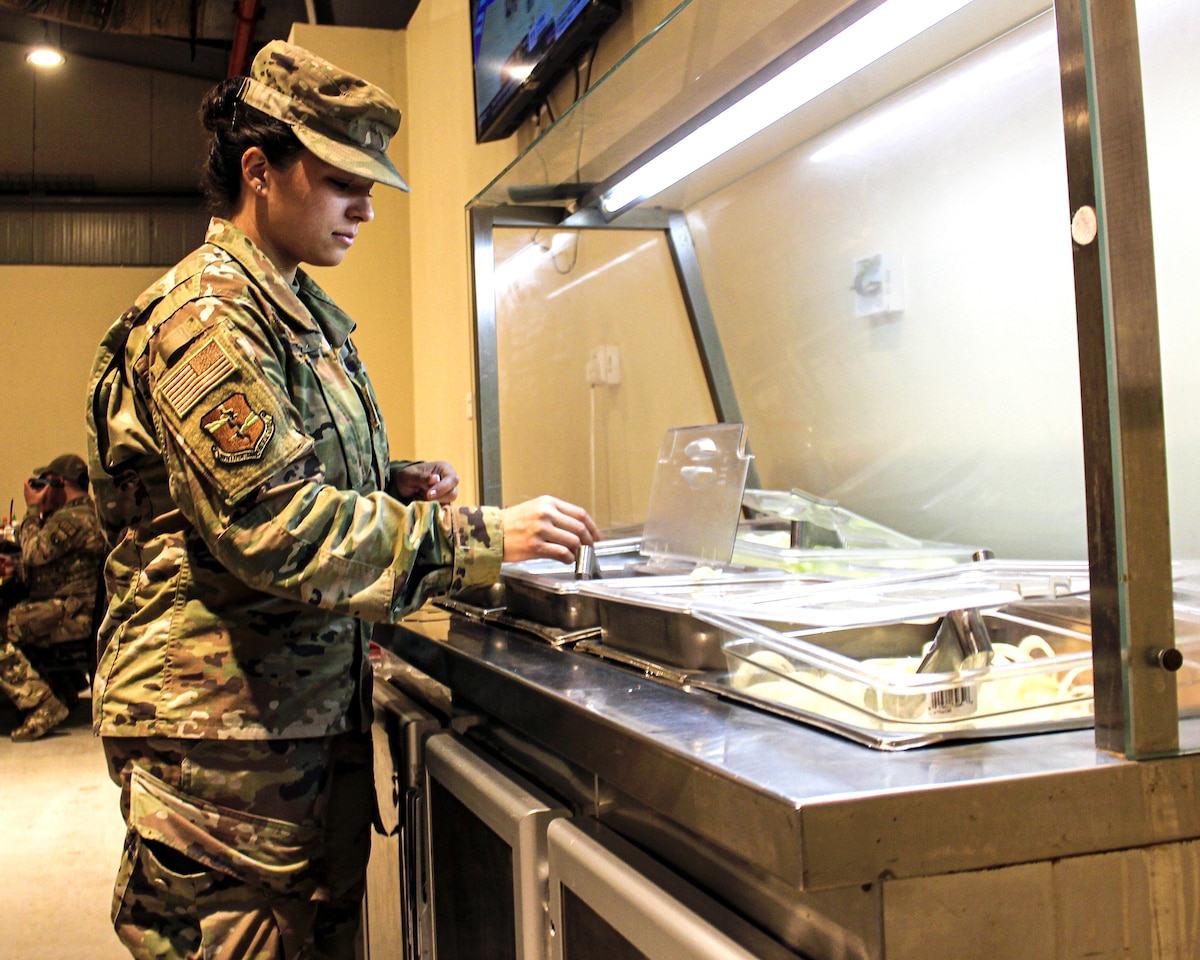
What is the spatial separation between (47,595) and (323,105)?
15.0 feet

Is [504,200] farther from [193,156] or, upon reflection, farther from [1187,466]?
[193,156]

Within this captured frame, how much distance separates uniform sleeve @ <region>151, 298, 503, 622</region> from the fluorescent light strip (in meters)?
0.77

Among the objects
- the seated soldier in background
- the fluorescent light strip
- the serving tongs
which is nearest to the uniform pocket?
the serving tongs

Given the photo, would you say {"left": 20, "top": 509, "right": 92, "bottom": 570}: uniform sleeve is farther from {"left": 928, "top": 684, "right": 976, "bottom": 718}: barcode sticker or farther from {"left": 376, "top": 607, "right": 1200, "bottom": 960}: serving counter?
{"left": 928, "top": 684, "right": 976, "bottom": 718}: barcode sticker

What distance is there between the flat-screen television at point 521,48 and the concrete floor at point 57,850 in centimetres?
233

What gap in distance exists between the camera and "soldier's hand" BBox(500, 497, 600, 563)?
3.87 feet

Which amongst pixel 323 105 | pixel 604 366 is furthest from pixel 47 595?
pixel 323 105

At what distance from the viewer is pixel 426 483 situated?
1585mm

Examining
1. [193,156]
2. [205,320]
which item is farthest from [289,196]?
[193,156]

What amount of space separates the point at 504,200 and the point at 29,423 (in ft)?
24.7

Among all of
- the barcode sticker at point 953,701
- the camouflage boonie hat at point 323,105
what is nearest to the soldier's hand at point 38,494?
the camouflage boonie hat at point 323,105

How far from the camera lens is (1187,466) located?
75cm

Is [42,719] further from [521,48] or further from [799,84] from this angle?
[799,84]

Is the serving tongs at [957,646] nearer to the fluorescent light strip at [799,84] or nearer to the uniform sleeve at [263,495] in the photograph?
the uniform sleeve at [263,495]
